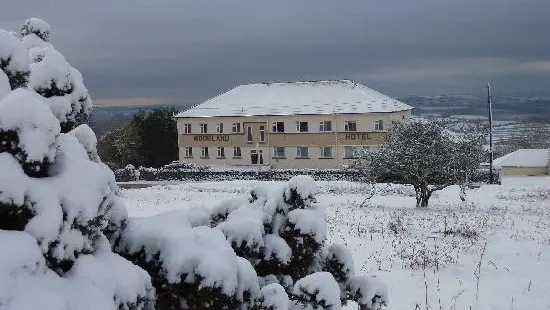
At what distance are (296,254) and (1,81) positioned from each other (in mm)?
3226

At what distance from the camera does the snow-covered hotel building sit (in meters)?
56.0

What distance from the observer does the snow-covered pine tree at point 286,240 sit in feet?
16.1

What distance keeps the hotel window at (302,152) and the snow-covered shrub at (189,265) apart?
178 feet

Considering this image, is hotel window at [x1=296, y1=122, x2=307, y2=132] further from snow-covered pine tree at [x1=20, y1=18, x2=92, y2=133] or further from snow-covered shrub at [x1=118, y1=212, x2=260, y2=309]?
snow-covered pine tree at [x1=20, y1=18, x2=92, y2=133]

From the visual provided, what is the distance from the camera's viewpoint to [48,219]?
306 centimetres

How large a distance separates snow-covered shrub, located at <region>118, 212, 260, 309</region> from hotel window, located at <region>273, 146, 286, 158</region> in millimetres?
55401

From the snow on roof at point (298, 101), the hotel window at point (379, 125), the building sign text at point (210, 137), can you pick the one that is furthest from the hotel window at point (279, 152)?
the hotel window at point (379, 125)

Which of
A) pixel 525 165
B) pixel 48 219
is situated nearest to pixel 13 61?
pixel 48 219

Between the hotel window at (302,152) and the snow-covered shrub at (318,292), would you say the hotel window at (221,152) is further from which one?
the snow-covered shrub at (318,292)

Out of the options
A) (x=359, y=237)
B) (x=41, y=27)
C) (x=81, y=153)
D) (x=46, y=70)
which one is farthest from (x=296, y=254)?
(x=359, y=237)

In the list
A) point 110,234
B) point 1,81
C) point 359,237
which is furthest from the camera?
point 359,237

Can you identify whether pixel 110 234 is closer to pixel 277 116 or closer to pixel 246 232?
pixel 246 232

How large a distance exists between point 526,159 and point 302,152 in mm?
30169

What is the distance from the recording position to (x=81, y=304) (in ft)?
10.0
